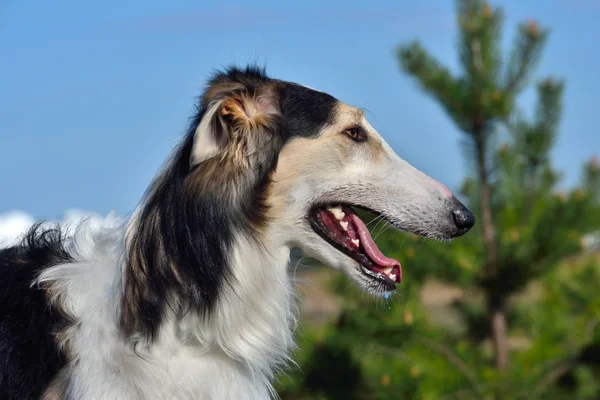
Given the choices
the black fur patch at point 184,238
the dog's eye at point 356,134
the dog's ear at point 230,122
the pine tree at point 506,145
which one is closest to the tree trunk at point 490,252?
the pine tree at point 506,145

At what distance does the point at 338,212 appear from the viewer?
3.67 metres

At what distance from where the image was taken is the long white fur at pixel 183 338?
3.29m

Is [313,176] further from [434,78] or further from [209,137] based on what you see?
[434,78]

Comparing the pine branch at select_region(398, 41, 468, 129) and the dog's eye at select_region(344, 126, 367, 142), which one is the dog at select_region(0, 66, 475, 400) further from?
the pine branch at select_region(398, 41, 468, 129)

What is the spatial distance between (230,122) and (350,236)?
2.23 feet

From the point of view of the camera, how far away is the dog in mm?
3324

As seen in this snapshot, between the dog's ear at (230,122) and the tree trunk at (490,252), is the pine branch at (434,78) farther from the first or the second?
the dog's ear at (230,122)

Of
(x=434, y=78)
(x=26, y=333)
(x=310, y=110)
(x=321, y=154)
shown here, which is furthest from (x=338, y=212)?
(x=434, y=78)

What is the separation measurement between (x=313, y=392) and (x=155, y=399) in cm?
438

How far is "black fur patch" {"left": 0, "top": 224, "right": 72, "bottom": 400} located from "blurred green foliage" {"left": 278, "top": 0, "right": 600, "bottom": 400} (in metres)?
3.74

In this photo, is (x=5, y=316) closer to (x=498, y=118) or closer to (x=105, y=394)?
(x=105, y=394)

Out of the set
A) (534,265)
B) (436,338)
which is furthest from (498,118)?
(436,338)

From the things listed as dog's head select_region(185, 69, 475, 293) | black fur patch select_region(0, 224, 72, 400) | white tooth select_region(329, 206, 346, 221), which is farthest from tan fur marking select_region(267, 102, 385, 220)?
black fur patch select_region(0, 224, 72, 400)

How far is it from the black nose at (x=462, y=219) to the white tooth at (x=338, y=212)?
468 mm
